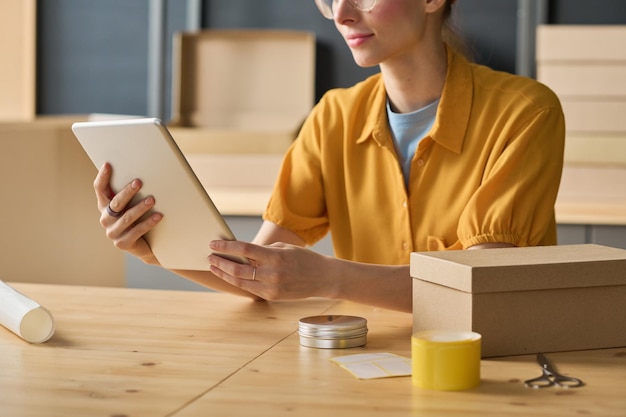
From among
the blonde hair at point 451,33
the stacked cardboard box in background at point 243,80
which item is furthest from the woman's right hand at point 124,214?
the stacked cardboard box in background at point 243,80

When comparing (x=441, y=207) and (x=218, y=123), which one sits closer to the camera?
(x=441, y=207)

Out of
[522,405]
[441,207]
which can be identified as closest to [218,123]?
[441,207]

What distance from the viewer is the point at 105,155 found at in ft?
4.87

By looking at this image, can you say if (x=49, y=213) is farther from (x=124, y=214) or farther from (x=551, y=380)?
(x=551, y=380)

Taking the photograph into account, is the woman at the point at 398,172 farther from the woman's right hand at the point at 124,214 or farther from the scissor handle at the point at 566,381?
the scissor handle at the point at 566,381

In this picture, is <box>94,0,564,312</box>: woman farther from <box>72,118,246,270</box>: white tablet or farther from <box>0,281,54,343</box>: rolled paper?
<box>0,281,54,343</box>: rolled paper

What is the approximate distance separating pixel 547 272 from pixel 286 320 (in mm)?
439

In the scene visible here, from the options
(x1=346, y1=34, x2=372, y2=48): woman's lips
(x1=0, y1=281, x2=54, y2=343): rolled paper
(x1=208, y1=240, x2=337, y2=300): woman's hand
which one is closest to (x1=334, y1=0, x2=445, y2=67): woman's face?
(x1=346, y1=34, x2=372, y2=48): woman's lips

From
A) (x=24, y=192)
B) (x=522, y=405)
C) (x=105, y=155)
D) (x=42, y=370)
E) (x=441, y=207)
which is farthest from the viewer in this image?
(x=24, y=192)

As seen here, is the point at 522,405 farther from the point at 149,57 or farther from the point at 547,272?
the point at 149,57

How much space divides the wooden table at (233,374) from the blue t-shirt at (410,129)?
1.12 feet

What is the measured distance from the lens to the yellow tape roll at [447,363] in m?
1.09

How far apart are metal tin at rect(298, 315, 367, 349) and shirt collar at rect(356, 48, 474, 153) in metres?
0.50

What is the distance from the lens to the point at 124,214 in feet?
4.98
